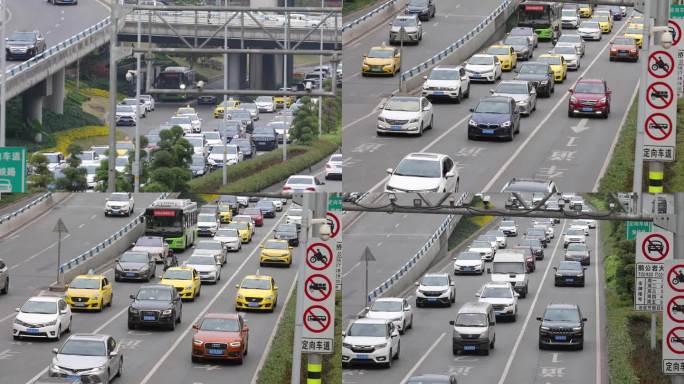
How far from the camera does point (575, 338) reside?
42.7 meters

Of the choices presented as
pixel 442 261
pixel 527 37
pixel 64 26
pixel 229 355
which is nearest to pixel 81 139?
pixel 64 26

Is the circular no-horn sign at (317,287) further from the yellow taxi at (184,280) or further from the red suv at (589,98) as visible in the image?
the red suv at (589,98)

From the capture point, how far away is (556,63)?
153 ft

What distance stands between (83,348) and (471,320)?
10.7 metres

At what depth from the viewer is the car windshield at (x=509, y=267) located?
4409cm

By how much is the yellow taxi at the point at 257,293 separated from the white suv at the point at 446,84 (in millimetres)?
6524

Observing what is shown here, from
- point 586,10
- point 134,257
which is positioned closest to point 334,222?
point 134,257

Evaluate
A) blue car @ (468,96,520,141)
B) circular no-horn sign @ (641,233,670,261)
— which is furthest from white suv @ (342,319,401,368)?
circular no-horn sign @ (641,233,670,261)

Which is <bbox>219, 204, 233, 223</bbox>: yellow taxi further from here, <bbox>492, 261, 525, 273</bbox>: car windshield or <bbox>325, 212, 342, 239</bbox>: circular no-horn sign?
<bbox>492, 261, 525, 273</bbox>: car windshield

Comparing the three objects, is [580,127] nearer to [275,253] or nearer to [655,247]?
[655,247]

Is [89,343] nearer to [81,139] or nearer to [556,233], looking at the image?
[81,139]

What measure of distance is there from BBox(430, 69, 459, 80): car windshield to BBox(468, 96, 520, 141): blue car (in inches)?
53.3

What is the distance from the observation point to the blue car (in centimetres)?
4162

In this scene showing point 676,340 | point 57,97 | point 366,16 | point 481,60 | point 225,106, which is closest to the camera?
point 676,340
